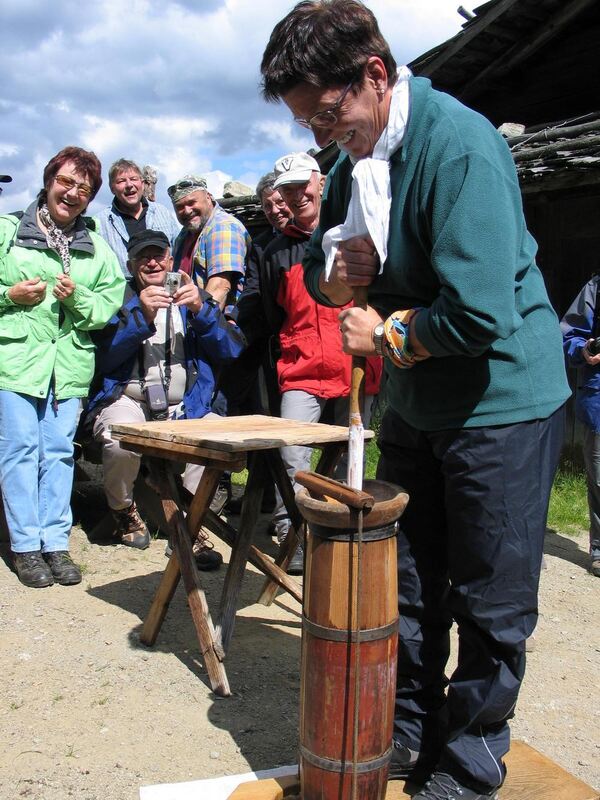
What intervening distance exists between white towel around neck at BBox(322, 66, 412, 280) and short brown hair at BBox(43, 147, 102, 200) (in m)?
2.94

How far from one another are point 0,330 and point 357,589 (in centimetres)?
301

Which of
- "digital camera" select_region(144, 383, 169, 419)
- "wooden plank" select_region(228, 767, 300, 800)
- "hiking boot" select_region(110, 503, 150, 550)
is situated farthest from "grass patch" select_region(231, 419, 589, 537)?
"wooden plank" select_region(228, 767, 300, 800)

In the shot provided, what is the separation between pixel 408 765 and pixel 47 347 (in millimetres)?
3046

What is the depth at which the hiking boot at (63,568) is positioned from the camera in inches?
172

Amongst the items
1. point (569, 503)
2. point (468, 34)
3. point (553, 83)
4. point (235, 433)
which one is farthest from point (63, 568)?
point (553, 83)

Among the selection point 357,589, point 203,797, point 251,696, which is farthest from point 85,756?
point 357,589

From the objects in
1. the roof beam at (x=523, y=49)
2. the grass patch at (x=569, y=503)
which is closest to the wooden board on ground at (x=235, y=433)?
the grass patch at (x=569, y=503)

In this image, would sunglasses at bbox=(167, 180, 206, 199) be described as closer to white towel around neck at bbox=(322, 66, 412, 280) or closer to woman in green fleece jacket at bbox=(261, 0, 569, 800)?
woman in green fleece jacket at bbox=(261, 0, 569, 800)

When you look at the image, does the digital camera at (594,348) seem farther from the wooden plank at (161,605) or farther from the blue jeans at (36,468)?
the blue jeans at (36,468)

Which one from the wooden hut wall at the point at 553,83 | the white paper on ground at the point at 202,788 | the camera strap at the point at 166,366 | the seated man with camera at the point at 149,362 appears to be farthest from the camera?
the wooden hut wall at the point at 553,83

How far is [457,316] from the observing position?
6.15 ft

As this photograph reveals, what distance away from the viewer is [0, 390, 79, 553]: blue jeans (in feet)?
14.5

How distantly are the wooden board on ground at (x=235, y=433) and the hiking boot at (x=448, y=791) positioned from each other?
1309mm

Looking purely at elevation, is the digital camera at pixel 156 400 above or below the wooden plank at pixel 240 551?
above
